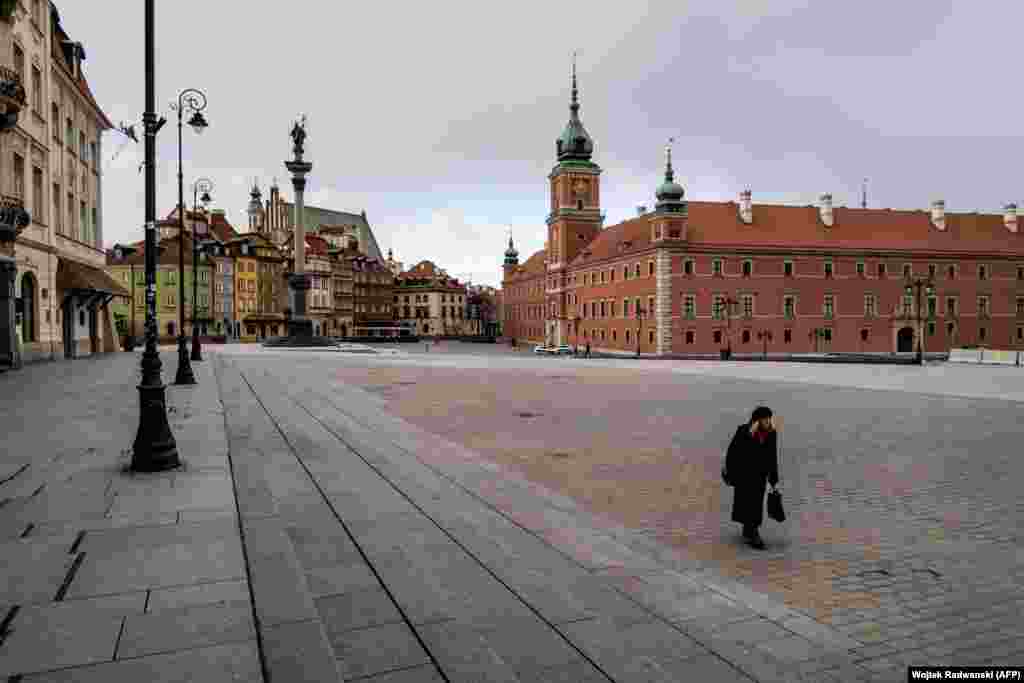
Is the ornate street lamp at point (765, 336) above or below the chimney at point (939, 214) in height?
below

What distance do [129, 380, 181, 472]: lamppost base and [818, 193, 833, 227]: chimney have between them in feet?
235

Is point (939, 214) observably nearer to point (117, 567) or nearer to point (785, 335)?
point (785, 335)

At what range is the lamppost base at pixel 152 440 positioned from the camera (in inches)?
340

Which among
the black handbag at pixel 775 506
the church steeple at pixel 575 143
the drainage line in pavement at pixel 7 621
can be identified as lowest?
the drainage line in pavement at pixel 7 621

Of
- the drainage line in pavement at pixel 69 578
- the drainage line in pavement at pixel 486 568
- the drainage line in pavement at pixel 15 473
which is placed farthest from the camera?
the drainage line in pavement at pixel 15 473

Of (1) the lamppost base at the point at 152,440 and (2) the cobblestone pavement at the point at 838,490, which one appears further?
(1) the lamppost base at the point at 152,440

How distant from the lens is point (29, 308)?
25.4m

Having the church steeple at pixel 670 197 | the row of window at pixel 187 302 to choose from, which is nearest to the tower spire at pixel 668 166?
the church steeple at pixel 670 197

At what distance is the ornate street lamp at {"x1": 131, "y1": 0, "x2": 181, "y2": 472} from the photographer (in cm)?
869

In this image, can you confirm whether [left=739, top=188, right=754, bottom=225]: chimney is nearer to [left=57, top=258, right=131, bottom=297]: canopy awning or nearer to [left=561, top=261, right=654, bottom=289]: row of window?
[left=561, top=261, right=654, bottom=289]: row of window

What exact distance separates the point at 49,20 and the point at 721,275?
5430cm

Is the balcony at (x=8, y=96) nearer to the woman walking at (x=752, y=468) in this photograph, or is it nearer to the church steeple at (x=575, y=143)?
the woman walking at (x=752, y=468)

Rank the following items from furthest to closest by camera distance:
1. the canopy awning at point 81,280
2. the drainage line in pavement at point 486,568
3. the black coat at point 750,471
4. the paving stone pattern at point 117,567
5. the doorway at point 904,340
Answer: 1. the doorway at point 904,340
2. the canopy awning at point 81,280
3. the black coat at point 750,471
4. the drainage line in pavement at point 486,568
5. the paving stone pattern at point 117,567

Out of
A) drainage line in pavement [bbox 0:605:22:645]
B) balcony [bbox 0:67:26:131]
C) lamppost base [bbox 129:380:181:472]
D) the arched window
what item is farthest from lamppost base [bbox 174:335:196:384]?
drainage line in pavement [bbox 0:605:22:645]
